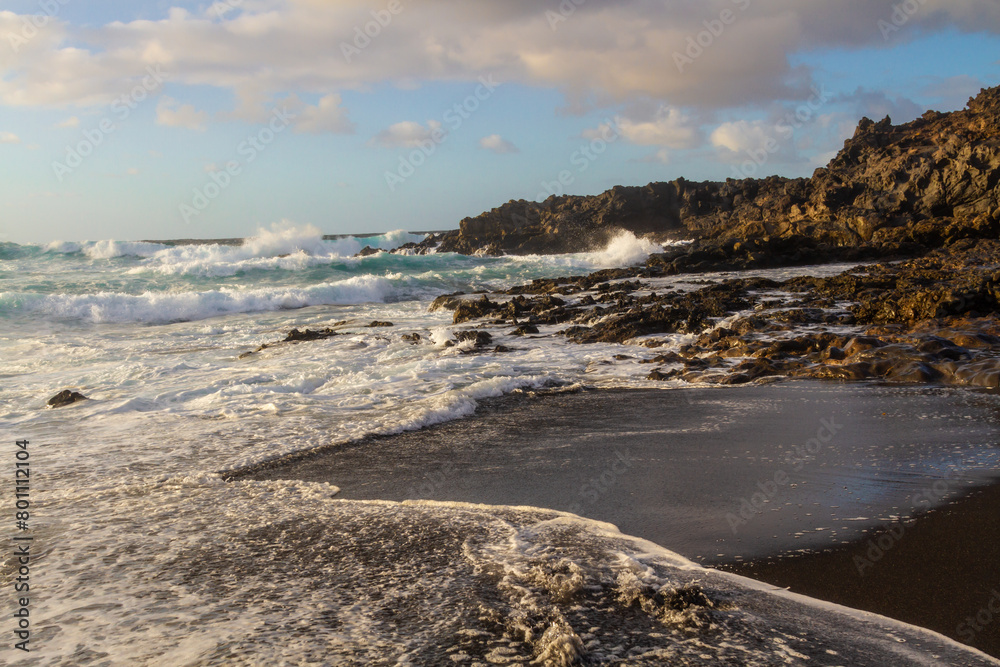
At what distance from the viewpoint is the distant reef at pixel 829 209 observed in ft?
83.0

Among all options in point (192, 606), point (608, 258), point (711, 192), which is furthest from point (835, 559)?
point (711, 192)

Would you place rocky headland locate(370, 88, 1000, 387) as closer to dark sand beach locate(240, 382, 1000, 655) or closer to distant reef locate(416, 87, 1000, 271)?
distant reef locate(416, 87, 1000, 271)

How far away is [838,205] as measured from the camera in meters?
32.9

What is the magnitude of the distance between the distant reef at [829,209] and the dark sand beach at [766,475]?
18901 mm

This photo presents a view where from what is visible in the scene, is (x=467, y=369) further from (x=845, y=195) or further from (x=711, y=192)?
(x=711, y=192)

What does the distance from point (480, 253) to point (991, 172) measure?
34050 mm

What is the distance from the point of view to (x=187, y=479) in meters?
5.18

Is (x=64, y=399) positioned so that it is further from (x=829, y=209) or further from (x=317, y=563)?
(x=829, y=209)

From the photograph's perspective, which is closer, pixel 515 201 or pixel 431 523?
pixel 431 523

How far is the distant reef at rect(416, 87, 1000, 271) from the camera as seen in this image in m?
25.3

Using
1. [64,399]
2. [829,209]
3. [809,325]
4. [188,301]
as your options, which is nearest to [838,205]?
[829,209]

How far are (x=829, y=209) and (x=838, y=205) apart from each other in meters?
0.65

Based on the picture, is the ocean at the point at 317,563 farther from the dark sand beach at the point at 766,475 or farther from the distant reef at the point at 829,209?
the distant reef at the point at 829,209

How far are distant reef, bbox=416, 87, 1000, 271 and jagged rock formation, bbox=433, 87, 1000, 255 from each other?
0.20 ft
